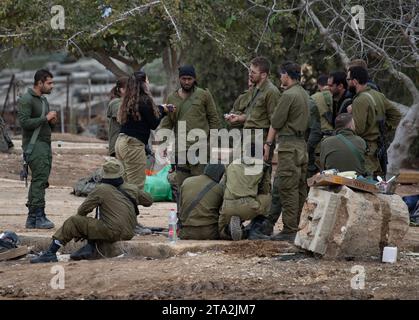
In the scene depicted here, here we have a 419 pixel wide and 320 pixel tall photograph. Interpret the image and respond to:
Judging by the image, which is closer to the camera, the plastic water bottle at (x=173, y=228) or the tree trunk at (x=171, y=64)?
the plastic water bottle at (x=173, y=228)

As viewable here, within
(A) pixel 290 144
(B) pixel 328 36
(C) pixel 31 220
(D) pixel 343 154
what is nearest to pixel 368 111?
(D) pixel 343 154

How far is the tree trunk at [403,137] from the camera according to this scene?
54.3 ft

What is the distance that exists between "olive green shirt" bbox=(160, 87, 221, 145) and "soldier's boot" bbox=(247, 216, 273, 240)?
1.29 meters

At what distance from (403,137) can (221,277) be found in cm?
875

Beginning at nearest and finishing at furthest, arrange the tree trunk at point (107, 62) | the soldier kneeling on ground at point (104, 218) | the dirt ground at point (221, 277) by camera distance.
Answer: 1. the dirt ground at point (221, 277)
2. the soldier kneeling on ground at point (104, 218)
3. the tree trunk at point (107, 62)

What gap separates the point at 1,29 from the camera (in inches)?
756

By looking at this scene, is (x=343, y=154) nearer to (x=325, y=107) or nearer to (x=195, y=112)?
(x=325, y=107)

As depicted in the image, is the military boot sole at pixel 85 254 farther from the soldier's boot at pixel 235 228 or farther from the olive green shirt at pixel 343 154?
the olive green shirt at pixel 343 154

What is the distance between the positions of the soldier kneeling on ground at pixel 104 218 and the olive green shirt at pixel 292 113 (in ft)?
5.03

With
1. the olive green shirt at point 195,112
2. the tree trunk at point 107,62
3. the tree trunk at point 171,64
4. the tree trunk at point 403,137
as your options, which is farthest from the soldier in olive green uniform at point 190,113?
the tree trunk at point 171,64

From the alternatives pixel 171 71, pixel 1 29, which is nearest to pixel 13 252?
pixel 1 29

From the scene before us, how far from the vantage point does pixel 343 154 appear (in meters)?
9.88
